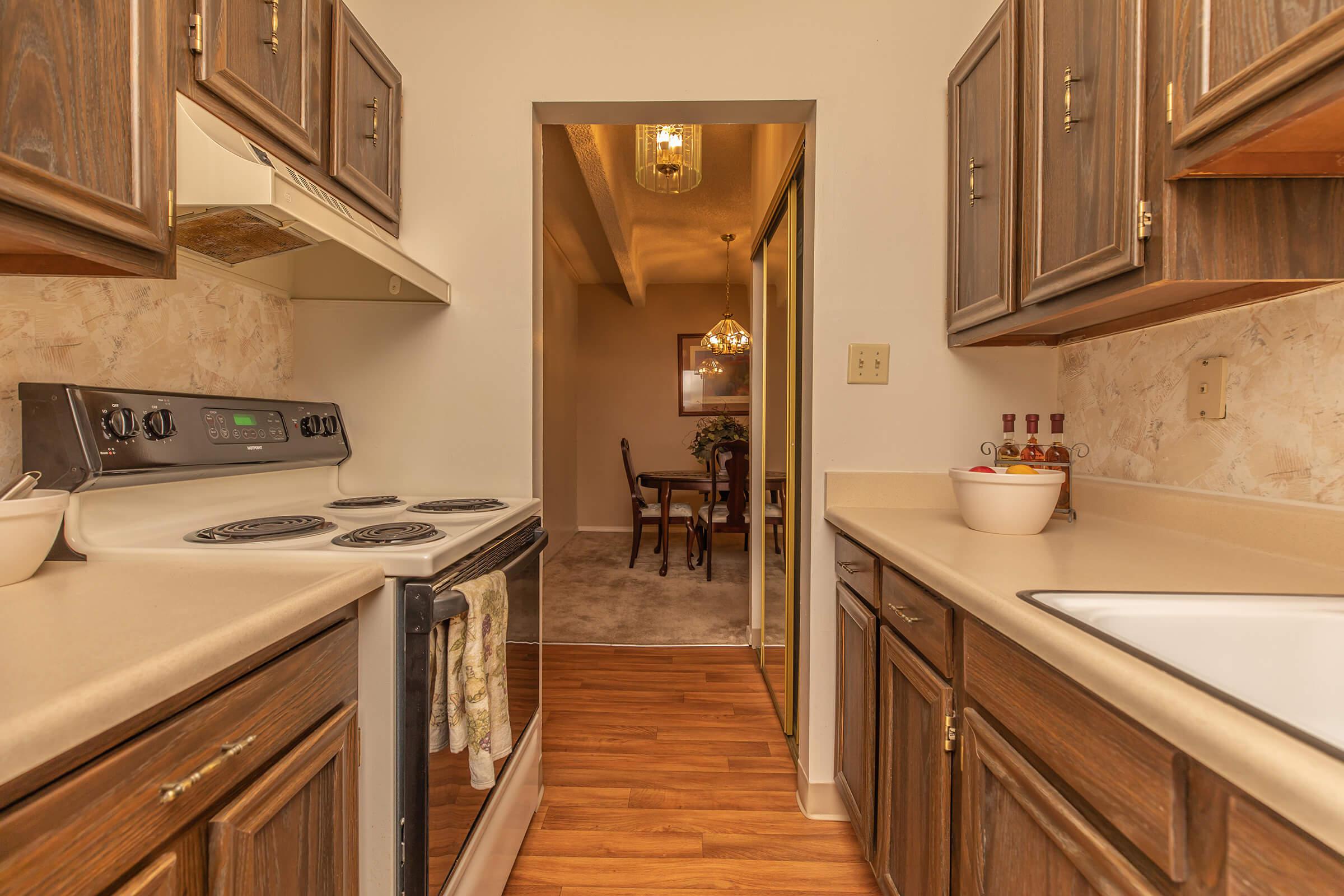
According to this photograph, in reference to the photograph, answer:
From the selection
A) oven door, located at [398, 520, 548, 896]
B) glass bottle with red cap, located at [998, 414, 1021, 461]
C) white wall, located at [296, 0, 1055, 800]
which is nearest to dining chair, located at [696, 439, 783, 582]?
white wall, located at [296, 0, 1055, 800]

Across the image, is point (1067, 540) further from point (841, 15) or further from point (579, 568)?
point (579, 568)

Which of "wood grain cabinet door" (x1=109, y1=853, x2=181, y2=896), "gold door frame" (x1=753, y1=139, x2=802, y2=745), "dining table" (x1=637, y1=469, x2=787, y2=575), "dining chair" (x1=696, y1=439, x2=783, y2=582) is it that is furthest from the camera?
"dining table" (x1=637, y1=469, x2=787, y2=575)

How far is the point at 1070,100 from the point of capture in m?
1.15

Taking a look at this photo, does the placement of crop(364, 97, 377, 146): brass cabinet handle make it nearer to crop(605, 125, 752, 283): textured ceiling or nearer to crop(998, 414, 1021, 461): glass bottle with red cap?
crop(605, 125, 752, 283): textured ceiling

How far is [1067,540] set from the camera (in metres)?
1.23

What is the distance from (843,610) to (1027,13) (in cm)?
139

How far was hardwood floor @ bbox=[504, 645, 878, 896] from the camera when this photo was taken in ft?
4.97

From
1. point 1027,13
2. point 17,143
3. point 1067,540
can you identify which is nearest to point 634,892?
point 1067,540

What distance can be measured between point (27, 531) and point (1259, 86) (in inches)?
64.4

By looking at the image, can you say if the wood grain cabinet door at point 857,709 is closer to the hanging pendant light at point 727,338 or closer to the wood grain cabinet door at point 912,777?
the wood grain cabinet door at point 912,777

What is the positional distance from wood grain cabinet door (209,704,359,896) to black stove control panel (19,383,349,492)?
2.02 feet

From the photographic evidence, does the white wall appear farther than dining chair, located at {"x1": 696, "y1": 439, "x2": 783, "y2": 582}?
No

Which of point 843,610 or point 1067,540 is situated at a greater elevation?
point 1067,540

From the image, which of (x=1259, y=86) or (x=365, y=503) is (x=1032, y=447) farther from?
(x=365, y=503)
